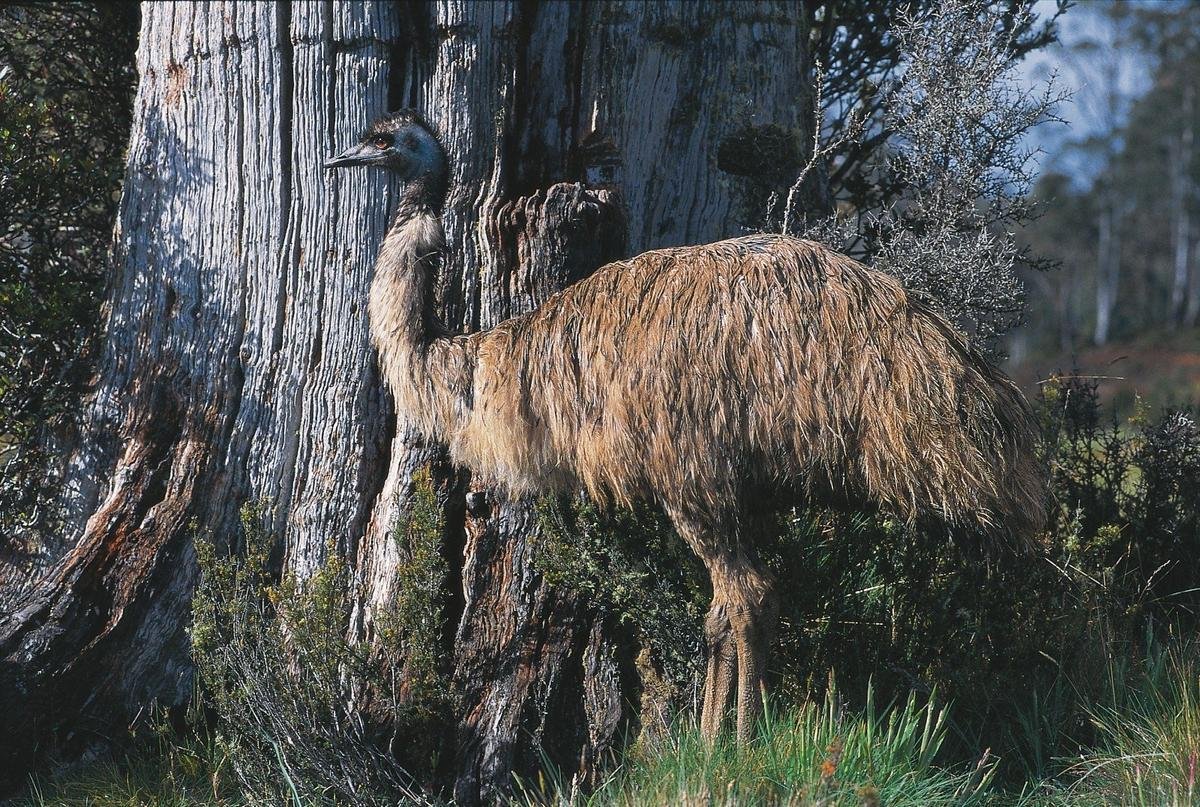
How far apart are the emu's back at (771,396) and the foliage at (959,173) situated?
3.91 ft

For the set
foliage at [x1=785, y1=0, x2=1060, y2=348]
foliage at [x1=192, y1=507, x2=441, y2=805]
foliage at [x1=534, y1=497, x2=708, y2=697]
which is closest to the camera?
foliage at [x1=192, y1=507, x2=441, y2=805]

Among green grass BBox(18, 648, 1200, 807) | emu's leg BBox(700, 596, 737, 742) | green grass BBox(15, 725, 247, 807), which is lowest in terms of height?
green grass BBox(15, 725, 247, 807)

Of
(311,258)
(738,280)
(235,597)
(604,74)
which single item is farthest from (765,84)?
(235,597)

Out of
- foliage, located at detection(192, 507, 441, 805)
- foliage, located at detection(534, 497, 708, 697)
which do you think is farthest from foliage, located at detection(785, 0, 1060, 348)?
foliage, located at detection(192, 507, 441, 805)

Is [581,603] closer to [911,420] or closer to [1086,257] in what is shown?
[911,420]

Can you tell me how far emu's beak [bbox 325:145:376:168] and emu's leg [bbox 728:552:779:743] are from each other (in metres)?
2.12

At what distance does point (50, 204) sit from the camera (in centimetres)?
612

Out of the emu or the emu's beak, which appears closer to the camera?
the emu

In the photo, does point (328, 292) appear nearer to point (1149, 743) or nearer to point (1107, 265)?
point (1149, 743)

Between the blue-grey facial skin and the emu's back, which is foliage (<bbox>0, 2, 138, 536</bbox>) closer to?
the blue-grey facial skin

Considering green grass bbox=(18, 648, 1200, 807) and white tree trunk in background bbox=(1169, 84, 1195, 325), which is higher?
white tree trunk in background bbox=(1169, 84, 1195, 325)

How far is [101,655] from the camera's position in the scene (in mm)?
5027

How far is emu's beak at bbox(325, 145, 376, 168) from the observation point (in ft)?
15.5

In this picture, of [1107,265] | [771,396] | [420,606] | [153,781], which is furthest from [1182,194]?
[153,781]
